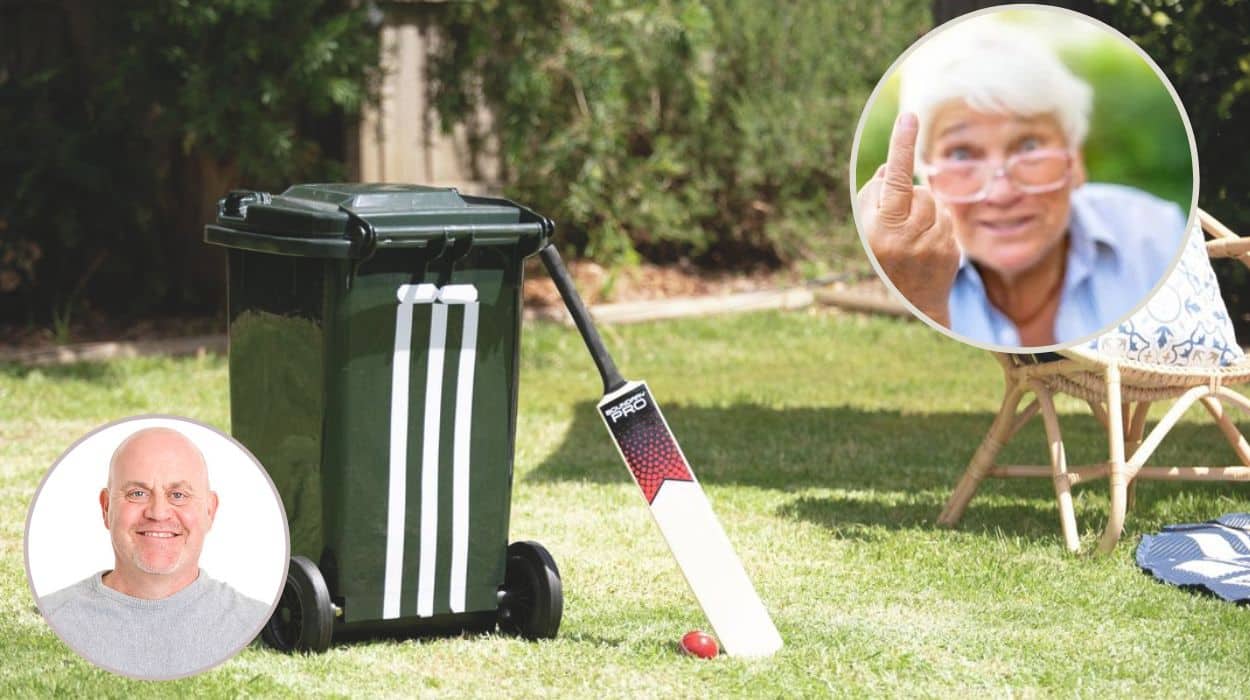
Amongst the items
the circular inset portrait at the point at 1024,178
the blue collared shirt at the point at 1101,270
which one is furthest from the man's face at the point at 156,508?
the blue collared shirt at the point at 1101,270

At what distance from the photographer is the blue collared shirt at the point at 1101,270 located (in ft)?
13.2

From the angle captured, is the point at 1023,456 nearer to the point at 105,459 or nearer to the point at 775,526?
the point at 775,526

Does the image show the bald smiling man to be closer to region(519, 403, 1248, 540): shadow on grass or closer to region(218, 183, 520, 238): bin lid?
region(218, 183, 520, 238): bin lid

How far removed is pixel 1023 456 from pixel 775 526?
1645 millimetres

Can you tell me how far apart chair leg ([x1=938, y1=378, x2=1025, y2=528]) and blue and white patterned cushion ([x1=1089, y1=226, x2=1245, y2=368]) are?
0.32 meters

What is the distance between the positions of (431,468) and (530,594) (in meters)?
0.38

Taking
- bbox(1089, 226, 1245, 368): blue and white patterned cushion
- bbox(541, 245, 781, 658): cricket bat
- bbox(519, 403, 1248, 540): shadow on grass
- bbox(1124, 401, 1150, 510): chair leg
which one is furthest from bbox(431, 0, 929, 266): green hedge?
bbox(541, 245, 781, 658): cricket bat

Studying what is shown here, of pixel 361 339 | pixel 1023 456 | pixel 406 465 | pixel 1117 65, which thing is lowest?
pixel 1023 456

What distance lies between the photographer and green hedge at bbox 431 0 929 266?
9.16m

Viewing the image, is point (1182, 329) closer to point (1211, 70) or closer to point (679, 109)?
point (1211, 70)

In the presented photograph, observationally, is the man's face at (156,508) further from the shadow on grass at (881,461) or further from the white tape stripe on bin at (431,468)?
the shadow on grass at (881,461)

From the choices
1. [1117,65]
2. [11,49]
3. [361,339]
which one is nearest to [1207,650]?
[1117,65]

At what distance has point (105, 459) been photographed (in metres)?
3.46

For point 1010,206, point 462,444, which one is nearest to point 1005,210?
point 1010,206
